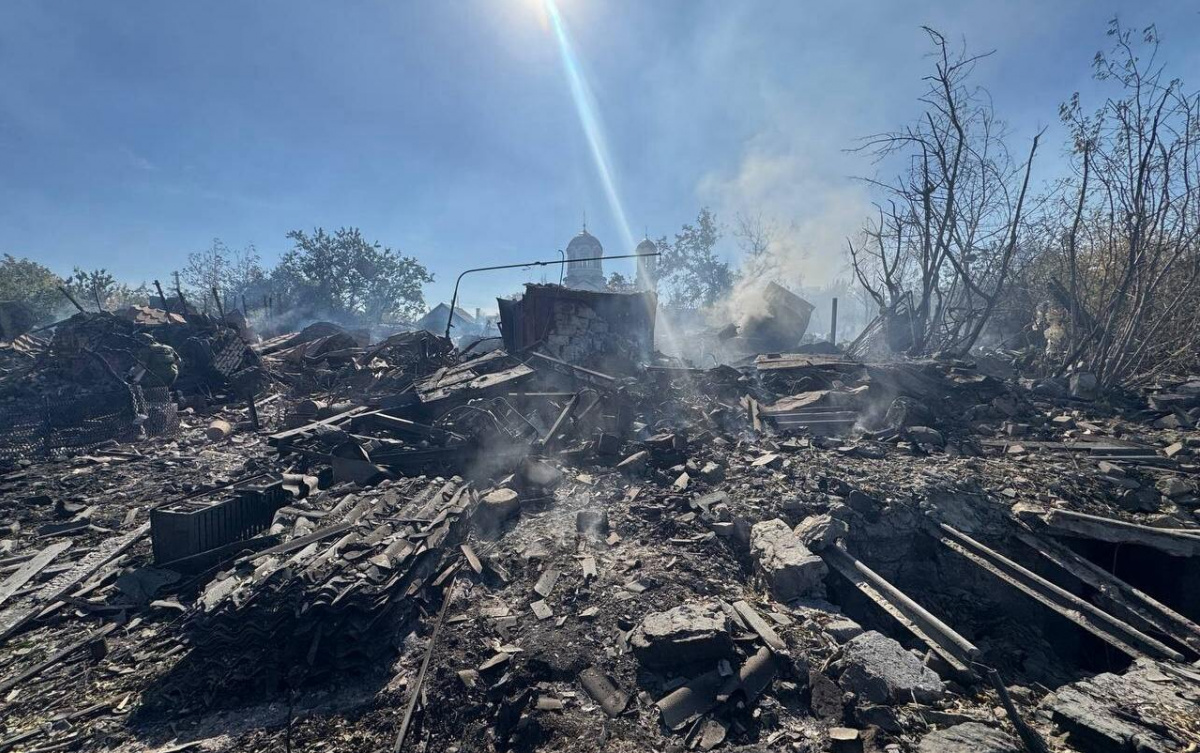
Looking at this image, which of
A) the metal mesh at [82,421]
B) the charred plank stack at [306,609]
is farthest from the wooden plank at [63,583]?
the metal mesh at [82,421]

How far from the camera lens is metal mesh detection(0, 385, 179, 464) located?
337 inches

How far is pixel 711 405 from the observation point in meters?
10.9

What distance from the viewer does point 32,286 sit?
32062 mm

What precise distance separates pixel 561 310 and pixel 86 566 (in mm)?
11590

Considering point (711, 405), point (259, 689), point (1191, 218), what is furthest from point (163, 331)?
point (1191, 218)

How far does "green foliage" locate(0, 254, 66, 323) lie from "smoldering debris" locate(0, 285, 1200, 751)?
35662mm

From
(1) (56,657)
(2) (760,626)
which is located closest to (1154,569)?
(2) (760,626)

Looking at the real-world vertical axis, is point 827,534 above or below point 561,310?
below

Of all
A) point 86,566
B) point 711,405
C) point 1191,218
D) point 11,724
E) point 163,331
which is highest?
point 1191,218

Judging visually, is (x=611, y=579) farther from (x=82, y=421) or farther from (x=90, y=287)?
(x=90, y=287)

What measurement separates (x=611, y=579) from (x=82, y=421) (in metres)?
12.9

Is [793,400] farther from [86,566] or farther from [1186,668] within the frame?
[86,566]

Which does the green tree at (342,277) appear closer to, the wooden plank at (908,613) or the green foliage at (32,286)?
the green foliage at (32,286)

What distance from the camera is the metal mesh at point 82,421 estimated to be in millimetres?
8566
